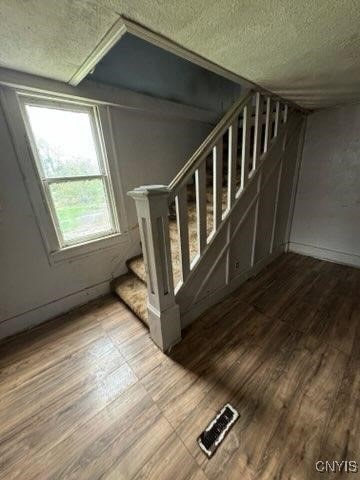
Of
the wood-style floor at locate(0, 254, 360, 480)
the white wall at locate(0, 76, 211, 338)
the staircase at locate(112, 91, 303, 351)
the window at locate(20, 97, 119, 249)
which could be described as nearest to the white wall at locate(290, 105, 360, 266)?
the staircase at locate(112, 91, 303, 351)

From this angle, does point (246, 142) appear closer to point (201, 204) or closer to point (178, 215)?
point (201, 204)

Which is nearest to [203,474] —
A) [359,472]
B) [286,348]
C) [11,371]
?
[359,472]

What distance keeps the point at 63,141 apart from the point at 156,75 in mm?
1278

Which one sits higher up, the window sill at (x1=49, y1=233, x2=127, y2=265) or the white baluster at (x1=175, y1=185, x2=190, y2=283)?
the white baluster at (x1=175, y1=185, x2=190, y2=283)

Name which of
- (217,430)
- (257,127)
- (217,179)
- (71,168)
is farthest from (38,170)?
(217,430)

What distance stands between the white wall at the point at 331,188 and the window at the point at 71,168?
2751mm

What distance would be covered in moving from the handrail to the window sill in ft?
3.99

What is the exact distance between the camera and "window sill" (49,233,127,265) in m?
2.00

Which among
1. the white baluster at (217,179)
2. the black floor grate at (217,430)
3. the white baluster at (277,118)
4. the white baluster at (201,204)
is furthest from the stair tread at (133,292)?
the white baluster at (277,118)

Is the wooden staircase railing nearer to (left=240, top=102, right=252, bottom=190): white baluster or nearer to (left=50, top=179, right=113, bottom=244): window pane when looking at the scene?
(left=240, top=102, right=252, bottom=190): white baluster

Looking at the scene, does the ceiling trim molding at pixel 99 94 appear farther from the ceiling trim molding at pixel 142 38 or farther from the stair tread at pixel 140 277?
the stair tread at pixel 140 277

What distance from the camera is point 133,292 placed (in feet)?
7.07

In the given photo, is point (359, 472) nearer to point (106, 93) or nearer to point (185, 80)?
point (106, 93)

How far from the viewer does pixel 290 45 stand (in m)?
1.13
